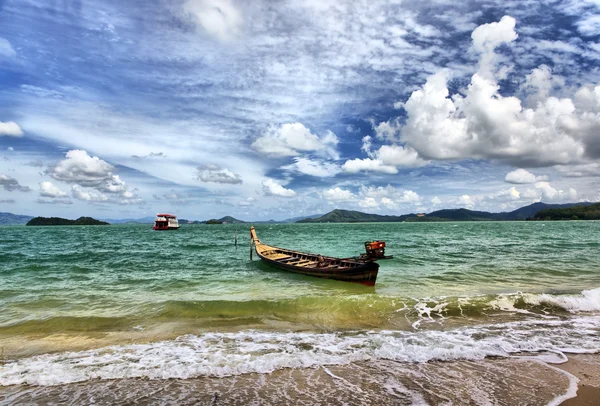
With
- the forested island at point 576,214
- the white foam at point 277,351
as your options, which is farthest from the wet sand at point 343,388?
the forested island at point 576,214

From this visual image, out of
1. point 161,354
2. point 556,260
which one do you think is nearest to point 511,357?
point 161,354

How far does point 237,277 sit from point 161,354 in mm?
12779

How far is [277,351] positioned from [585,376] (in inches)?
261

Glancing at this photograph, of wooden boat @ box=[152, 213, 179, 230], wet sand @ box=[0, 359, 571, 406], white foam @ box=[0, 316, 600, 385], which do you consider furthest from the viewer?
wooden boat @ box=[152, 213, 179, 230]

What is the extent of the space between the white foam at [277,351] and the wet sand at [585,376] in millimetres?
550

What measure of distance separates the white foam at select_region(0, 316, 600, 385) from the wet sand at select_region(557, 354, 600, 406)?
1.81 feet

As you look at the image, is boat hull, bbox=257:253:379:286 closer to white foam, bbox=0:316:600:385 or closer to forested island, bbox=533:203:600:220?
white foam, bbox=0:316:600:385

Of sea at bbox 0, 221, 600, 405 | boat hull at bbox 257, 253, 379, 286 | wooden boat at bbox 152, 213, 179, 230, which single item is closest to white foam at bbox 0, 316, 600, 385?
sea at bbox 0, 221, 600, 405

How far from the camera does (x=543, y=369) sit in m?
6.84

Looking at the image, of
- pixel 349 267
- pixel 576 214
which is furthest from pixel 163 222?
pixel 576 214

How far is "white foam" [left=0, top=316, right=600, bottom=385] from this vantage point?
6957 mm

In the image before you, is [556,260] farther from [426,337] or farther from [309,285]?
[426,337]

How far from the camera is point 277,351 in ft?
26.4

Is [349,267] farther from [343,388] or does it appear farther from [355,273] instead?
[343,388]
